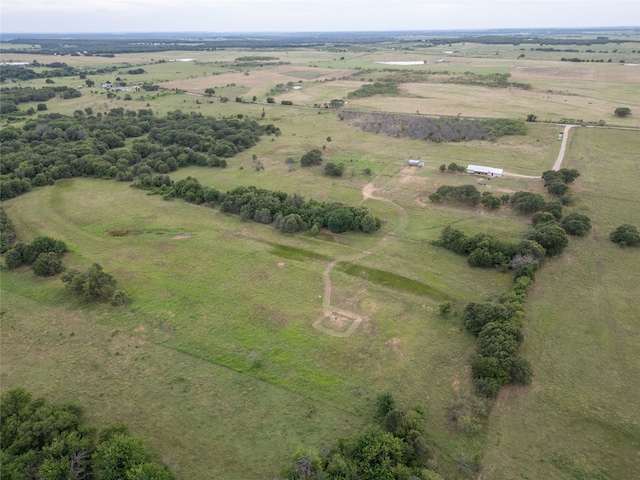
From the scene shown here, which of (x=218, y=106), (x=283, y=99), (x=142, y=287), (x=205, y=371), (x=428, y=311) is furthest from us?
A: (x=283, y=99)

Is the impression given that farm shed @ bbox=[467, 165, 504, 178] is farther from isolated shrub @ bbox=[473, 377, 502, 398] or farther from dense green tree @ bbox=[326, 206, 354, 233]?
isolated shrub @ bbox=[473, 377, 502, 398]

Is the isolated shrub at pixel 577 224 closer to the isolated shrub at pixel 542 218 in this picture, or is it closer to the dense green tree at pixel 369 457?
the isolated shrub at pixel 542 218

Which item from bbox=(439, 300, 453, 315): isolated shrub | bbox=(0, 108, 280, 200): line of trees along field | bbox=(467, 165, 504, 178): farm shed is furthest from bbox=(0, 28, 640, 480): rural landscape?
bbox=(467, 165, 504, 178): farm shed

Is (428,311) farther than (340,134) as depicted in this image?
No

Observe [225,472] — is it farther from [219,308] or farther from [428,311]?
[428,311]

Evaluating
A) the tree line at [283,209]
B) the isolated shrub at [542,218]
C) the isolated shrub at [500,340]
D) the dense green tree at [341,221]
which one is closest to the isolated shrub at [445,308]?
the isolated shrub at [500,340]

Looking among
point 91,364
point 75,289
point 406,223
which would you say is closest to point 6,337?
point 75,289

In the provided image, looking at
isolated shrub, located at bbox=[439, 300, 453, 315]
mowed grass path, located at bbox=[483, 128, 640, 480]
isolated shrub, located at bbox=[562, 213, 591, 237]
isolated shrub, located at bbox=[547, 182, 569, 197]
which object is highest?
isolated shrub, located at bbox=[547, 182, 569, 197]
